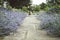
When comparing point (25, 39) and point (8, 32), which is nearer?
point (25, 39)

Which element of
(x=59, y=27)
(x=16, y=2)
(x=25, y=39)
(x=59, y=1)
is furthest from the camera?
(x=16, y=2)

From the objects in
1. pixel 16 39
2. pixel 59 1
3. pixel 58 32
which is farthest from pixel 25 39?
pixel 59 1

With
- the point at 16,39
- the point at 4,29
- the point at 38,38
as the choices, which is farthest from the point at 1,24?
the point at 38,38

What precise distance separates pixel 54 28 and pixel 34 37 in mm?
612

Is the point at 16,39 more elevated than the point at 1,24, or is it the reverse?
the point at 1,24

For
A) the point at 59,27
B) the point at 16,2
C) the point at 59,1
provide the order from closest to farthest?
the point at 59,27, the point at 59,1, the point at 16,2

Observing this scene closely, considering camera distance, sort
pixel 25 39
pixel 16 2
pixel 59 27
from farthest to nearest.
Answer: pixel 16 2, pixel 59 27, pixel 25 39

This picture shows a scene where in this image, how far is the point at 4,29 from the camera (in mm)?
4152

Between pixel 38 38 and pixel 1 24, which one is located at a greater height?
pixel 1 24

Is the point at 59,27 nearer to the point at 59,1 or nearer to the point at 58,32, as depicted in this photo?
the point at 58,32

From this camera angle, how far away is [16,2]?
995 centimetres

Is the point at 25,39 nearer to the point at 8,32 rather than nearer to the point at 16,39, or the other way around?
the point at 16,39

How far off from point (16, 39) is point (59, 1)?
6166mm

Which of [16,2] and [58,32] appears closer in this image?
[58,32]
